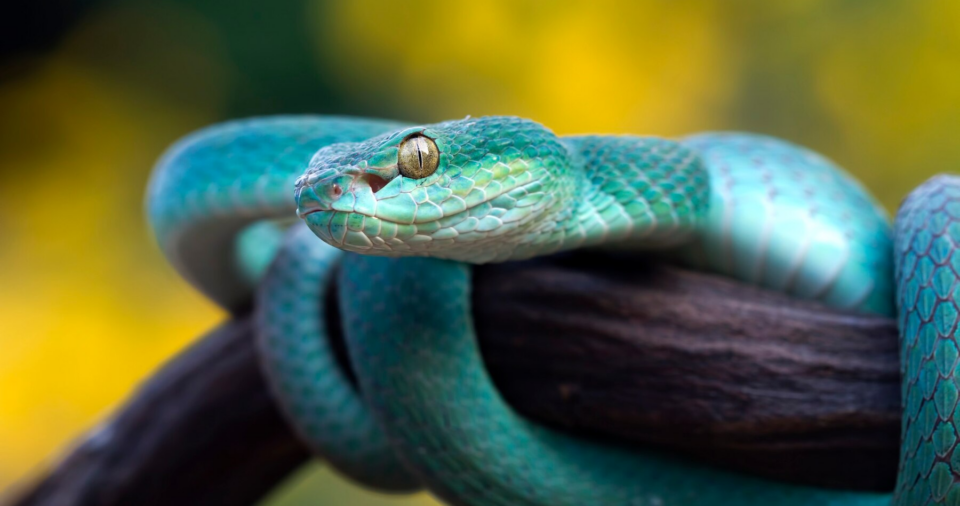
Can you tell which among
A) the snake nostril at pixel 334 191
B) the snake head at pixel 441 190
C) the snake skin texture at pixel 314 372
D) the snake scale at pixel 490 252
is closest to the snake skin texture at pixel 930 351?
the snake scale at pixel 490 252

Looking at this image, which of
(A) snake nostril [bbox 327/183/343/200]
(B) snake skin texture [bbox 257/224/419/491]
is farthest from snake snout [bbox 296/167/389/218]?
(B) snake skin texture [bbox 257/224/419/491]

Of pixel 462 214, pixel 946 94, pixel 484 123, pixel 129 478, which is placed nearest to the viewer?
pixel 462 214

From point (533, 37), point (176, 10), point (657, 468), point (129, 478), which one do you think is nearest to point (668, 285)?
point (657, 468)

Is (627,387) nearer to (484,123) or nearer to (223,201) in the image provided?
(484,123)

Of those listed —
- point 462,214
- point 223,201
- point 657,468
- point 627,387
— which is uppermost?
point 223,201

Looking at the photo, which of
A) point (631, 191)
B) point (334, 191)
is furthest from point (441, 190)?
point (631, 191)

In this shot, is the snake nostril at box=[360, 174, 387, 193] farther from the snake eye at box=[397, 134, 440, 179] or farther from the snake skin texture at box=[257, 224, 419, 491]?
the snake skin texture at box=[257, 224, 419, 491]

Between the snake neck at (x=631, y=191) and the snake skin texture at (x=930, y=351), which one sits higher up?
the snake neck at (x=631, y=191)

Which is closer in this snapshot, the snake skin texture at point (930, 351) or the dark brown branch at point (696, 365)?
the snake skin texture at point (930, 351)

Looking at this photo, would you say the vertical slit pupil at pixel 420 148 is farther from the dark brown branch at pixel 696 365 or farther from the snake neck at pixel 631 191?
the dark brown branch at pixel 696 365
